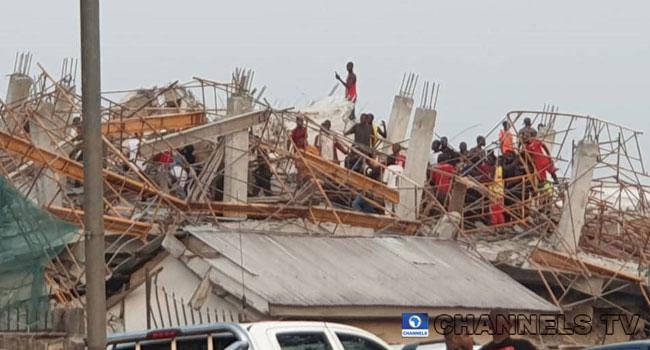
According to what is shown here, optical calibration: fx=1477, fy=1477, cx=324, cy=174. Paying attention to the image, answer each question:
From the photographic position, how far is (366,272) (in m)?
20.3

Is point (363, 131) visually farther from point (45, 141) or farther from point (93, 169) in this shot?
point (93, 169)

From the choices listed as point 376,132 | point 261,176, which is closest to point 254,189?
point 261,176

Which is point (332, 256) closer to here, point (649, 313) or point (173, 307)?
point (173, 307)

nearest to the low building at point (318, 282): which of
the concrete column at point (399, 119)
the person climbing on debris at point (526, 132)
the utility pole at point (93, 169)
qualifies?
the person climbing on debris at point (526, 132)

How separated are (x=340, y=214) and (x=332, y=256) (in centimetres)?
272

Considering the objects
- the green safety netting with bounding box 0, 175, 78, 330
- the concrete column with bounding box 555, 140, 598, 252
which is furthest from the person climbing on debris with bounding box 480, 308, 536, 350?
the concrete column with bounding box 555, 140, 598, 252

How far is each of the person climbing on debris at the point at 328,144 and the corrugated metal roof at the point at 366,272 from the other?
4.04 meters

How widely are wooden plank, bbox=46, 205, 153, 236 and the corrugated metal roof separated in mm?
1667

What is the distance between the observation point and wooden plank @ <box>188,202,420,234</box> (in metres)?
22.5

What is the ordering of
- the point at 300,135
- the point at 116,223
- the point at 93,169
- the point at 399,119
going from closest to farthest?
the point at 93,169, the point at 116,223, the point at 300,135, the point at 399,119

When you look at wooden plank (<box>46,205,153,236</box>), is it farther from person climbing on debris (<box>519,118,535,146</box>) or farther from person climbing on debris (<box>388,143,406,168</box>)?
person climbing on debris (<box>519,118,535,146</box>)

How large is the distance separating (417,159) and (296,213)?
3912 millimetres

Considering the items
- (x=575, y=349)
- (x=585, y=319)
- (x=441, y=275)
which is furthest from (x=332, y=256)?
(x=585, y=319)

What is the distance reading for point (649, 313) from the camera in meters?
24.3
